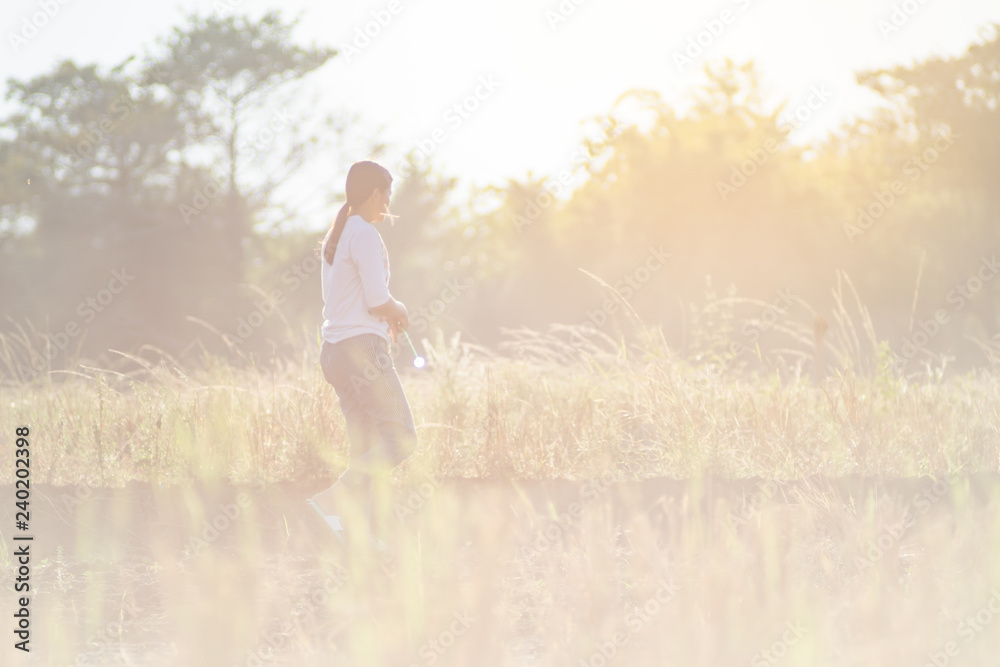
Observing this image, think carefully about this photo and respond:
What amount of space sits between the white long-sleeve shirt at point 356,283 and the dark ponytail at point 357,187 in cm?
7

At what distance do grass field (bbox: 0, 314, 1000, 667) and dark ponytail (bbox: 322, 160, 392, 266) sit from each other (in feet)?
4.42

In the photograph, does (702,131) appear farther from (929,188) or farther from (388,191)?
(388,191)

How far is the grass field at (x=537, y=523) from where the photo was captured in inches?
132

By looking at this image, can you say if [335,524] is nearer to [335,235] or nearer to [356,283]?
[356,283]

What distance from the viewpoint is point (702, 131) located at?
2103cm

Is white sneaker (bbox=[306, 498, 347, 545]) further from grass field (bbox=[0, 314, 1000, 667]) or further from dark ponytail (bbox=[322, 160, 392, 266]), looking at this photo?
dark ponytail (bbox=[322, 160, 392, 266])

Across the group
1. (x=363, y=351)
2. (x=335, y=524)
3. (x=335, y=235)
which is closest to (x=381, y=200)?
(x=335, y=235)

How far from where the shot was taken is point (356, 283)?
4105 mm

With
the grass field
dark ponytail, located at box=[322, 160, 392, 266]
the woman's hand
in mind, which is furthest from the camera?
dark ponytail, located at box=[322, 160, 392, 266]

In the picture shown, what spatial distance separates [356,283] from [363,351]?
0.29 meters

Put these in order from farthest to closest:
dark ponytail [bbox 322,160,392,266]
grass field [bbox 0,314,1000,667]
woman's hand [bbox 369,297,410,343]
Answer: dark ponytail [bbox 322,160,392,266] < woman's hand [bbox 369,297,410,343] < grass field [bbox 0,314,1000,667]

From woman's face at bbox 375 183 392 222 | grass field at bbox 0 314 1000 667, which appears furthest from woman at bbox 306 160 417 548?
grass field at bbox 0 314 1000 667

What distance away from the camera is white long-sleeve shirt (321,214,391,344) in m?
3.99

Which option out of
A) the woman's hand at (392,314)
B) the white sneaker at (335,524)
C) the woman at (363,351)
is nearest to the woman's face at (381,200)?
the woman at (363,351)
